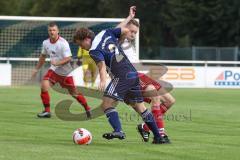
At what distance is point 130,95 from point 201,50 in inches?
1258

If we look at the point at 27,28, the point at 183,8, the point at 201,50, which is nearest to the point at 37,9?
the point at 183,8

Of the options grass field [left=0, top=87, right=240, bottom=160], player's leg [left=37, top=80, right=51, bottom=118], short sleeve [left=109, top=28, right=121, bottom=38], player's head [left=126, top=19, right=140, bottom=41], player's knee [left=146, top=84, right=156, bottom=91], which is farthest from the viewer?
player's leg [left=37, top=80, right=51, bottom=118]

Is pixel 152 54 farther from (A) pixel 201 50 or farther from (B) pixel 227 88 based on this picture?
(B) pixel 227 88

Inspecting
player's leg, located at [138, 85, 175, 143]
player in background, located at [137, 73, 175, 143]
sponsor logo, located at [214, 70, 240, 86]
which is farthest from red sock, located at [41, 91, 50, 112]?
sponsor logo, located at [214, 70, 240, 86]

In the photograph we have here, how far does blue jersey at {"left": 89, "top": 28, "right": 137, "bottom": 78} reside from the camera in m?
11.5

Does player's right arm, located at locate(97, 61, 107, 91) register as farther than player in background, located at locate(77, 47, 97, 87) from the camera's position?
No

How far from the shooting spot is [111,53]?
11.6 meters

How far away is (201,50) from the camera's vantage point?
43.5 m

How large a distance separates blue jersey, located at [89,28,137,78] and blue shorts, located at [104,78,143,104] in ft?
0.33

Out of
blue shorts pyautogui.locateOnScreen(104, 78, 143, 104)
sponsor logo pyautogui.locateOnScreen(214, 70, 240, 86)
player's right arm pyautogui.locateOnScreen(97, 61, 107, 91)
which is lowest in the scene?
sponsor logo pyautogui.locateOnScreen(214, 70, 240, 86)

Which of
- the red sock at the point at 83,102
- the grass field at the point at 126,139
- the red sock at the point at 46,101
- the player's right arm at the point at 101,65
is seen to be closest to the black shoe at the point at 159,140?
the grass field at the point at 126,139

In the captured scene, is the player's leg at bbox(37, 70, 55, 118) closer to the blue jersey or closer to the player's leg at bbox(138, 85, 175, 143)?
the player's leg at bbox(138, 85, 175, 143)

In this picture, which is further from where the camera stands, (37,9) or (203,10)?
(37,9)

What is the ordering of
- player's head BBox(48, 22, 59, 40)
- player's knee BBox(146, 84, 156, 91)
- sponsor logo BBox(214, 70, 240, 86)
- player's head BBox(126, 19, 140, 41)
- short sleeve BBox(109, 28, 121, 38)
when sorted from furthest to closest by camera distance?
sponsor logo BBox(214, 70, 240, 86) → player's head BBox(48, 22, 59, 40) → player's knee BBox(146, 84, 156, 91) → player's head BBox(126, 19, 140, 41) → short sleeve BBox(109, 28, 121, 38)
